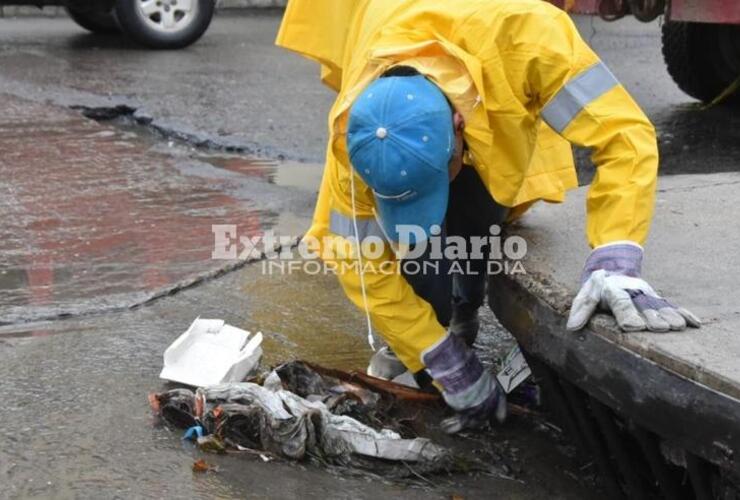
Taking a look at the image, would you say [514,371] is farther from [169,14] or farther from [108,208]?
[169,14]

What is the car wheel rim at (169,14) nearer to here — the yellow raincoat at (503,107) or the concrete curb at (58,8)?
the concrete curb at (58,8)

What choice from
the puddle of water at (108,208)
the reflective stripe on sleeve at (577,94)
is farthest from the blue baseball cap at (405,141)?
the puddle of water at (108,208)

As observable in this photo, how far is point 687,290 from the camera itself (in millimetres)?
2895

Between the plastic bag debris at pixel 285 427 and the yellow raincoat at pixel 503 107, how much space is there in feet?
0.93

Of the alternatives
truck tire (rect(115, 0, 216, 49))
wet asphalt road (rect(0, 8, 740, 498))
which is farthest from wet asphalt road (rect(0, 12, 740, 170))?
truck tire (rect(115, 0, 216, 49))

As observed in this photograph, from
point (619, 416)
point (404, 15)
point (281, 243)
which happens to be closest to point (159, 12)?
point (281, 243)

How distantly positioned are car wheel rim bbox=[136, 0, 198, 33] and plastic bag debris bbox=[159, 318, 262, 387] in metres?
6.51

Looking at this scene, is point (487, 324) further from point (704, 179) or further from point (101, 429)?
point (101, 429)

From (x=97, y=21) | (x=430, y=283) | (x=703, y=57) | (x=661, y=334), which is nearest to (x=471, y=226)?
(x=430, y=283)

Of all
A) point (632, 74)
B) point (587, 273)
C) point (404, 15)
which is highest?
point (404, 15)

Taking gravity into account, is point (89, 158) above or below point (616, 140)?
below

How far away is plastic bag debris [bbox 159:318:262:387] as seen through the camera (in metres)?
3.19

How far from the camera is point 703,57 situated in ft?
24.4

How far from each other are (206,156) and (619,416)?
12.9 ft
